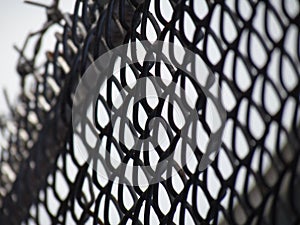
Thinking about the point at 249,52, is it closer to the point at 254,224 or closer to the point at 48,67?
the point at 254,224

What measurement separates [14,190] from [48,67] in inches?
6.7

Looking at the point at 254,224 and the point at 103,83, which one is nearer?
the point at 254,224

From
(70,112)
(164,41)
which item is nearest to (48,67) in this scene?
(70,112)

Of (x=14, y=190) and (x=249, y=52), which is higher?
(x=14, y=190)

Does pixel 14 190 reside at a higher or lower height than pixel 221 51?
higher

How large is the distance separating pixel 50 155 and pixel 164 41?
0.29m

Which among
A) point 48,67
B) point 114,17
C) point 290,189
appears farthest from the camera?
point 48,67

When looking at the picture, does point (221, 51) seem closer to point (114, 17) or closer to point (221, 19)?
point (221, 19)

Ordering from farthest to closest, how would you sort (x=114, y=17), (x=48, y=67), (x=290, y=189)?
(x=48, y=67), (x=114, y=17), (x=290, y=189)

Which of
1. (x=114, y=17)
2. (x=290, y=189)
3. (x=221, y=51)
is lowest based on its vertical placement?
(x=290, y=189)

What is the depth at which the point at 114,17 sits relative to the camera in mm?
590

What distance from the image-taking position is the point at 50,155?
77 cm

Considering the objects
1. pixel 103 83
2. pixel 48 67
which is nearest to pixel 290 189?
pixel 103 83

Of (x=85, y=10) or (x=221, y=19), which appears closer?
(x=221, y=19)
